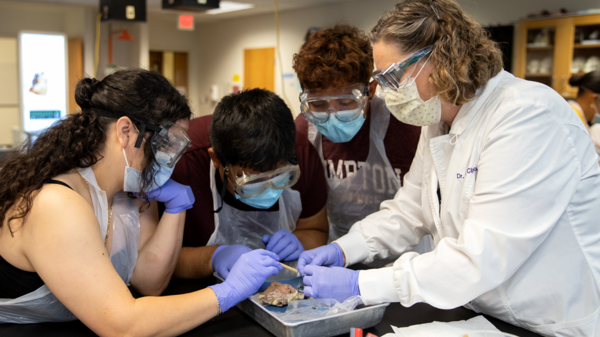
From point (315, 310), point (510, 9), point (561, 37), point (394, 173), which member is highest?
point (510, 9)

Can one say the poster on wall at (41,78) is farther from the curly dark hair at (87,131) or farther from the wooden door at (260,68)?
the curly dark hair at (87,131)

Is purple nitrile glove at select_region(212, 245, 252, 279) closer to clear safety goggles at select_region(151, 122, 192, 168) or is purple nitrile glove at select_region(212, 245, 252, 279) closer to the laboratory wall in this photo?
clear safety goggles at select_region(151, 122, 192, 168)

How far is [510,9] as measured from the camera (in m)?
6.04

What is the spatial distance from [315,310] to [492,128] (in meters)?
0.74

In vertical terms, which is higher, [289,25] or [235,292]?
[289,25]

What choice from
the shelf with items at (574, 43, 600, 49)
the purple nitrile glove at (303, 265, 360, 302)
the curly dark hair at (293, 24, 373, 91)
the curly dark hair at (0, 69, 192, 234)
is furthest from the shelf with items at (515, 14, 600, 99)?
the curly dark hair at (0, 69, 192, 234)

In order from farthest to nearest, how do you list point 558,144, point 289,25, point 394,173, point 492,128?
point 289,25
point 394,173
point 492,128
point 558,144

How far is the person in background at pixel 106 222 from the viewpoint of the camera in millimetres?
1204

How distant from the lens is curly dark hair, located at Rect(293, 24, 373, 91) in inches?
75.0

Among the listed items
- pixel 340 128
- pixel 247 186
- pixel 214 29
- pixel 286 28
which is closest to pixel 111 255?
pixel 247 186

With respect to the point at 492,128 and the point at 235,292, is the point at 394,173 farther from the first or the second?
the point at 235,292

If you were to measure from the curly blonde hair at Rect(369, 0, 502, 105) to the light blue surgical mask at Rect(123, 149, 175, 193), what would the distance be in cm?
86

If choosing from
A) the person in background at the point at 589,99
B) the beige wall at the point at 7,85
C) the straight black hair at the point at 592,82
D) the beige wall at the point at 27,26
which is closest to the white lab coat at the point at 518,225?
the person in background at the point at 589,99

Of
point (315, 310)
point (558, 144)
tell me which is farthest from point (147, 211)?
point (558, 144)
